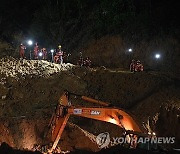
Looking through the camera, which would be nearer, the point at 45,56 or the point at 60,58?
the point at 60,58

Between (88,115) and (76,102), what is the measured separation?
5572mm

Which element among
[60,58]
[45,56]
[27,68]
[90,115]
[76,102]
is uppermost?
[45,56]

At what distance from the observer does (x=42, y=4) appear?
1153 inches

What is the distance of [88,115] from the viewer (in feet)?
41.0

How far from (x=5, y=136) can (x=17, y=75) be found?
4.06 m

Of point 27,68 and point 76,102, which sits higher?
point 27,68

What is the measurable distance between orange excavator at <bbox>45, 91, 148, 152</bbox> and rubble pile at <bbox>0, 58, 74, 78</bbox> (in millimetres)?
6764

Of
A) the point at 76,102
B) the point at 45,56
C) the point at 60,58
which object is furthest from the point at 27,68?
the point at 76,102

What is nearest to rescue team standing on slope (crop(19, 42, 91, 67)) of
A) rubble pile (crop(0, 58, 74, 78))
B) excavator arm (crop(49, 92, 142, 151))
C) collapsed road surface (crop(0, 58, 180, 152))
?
rubble pile (crop(0, 58, 74, 78))

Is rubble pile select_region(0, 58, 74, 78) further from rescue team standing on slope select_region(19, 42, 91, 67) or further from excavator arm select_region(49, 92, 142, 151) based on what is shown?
excavator arm select_region(49, 92, 142, 151)

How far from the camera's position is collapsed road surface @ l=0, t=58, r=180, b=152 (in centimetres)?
1636

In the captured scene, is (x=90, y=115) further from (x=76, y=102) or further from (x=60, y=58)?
(x=60, y=58)

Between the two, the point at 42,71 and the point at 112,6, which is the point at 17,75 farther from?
the point at 112,6

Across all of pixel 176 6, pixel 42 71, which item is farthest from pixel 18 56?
pixel 176 6
